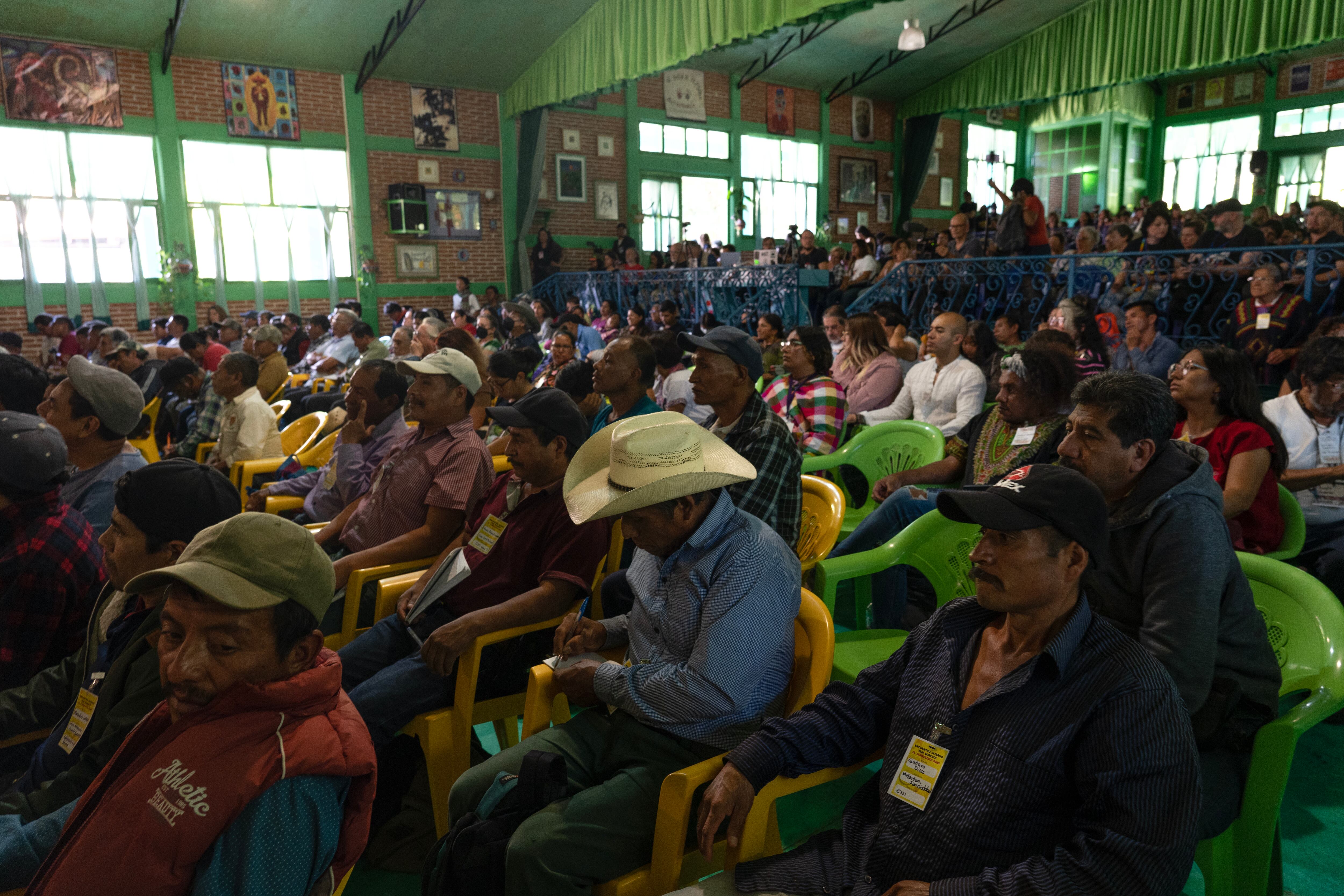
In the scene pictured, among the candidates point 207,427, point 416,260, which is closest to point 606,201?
point 416,260

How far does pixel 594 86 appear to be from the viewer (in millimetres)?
10039

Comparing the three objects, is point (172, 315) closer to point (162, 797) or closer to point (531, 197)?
point (531, 197)

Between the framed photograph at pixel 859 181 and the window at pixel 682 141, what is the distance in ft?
8.76

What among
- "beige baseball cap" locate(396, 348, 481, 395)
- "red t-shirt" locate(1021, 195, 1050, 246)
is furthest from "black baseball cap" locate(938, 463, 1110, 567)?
"red t-shirt" locate(1021, 195, 1050, 246)

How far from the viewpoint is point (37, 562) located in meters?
1.81

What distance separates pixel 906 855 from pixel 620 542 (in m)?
1.24

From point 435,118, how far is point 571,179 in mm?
2224

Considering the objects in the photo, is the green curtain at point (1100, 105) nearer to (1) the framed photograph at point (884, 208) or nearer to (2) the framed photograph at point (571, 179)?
(1) the framed photograph at point (884, 208)

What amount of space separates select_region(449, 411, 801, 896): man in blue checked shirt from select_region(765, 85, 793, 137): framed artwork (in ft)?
48.4

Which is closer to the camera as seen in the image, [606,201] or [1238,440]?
[1238,440]

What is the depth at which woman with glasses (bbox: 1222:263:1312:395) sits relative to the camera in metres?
5.15

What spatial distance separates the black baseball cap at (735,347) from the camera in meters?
2.65

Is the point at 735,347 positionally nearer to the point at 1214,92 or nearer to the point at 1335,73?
the point at 1335,73

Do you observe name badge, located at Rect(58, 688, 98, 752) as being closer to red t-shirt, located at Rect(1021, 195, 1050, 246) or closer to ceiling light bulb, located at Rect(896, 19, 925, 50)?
red t-shirt, located at Rect(1021, 195, 1050, 246)
